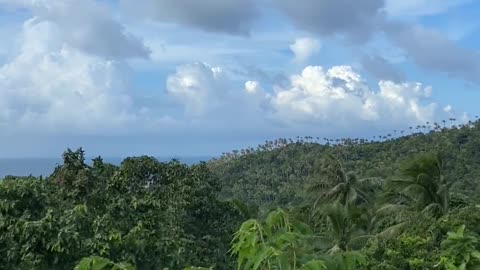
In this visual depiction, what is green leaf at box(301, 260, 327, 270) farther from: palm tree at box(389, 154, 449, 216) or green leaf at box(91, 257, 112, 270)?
palm tree at box(389, 154, 449, 216)

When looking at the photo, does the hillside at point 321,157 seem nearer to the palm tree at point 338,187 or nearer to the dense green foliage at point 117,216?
the palm tree at point 338,187

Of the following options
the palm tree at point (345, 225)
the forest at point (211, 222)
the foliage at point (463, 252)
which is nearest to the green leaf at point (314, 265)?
the forest at point (211, 222)

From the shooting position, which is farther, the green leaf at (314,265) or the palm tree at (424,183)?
the palm tree at (424,183)

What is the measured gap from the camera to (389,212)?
2038cm

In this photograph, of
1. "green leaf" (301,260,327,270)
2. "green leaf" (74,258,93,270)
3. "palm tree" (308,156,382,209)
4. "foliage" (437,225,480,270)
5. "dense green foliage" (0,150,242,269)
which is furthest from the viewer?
"palm tree" (308,156,382,209)

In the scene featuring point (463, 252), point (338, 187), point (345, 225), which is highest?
point (338, 187)

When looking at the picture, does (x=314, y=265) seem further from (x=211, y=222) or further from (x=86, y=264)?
(x=211, y=222)

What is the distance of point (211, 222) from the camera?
15438mm

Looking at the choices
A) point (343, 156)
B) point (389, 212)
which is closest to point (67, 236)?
point (389, 212)

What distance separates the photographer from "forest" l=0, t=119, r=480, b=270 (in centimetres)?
341

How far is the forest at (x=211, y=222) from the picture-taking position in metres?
3.41

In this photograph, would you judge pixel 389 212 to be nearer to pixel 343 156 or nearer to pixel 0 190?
pixel 0 190

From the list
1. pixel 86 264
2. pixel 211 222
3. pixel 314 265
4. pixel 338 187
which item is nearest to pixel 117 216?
pixel 211 222

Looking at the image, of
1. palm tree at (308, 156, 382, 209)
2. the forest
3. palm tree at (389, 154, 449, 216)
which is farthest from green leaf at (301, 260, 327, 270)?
palm tree at (308, 156, 382, 209)
